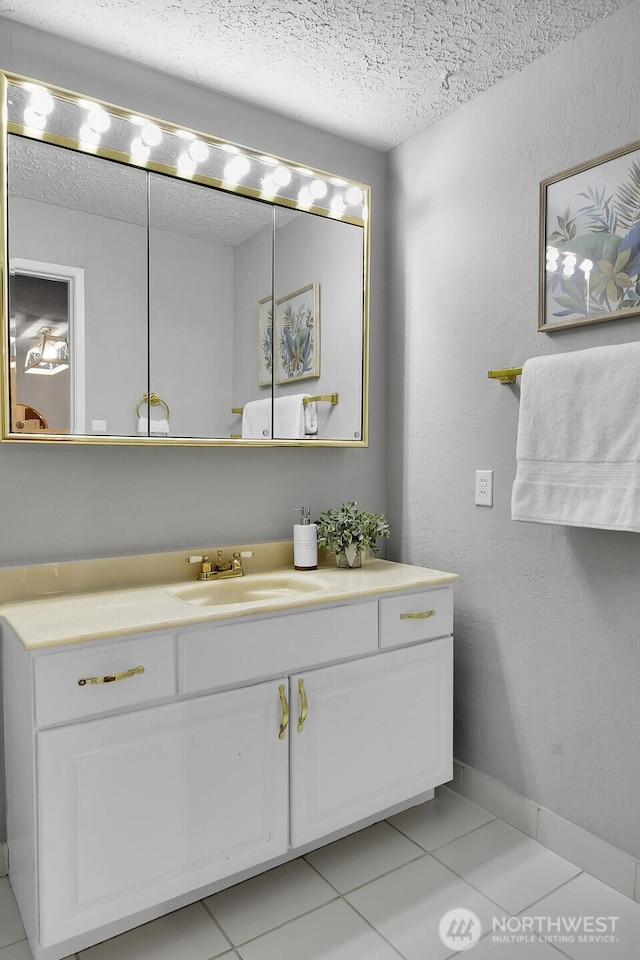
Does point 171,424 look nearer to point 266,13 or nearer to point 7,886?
point 266,13

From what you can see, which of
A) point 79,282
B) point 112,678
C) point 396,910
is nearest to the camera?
point 112,678

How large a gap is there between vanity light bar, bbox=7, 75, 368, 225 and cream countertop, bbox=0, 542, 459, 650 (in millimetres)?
1145

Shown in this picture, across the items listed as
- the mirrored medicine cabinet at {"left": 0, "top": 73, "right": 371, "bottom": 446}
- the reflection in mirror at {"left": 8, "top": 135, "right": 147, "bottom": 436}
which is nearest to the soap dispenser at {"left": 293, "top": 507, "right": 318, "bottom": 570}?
the mirrored medicine cabinet at {"left": 0, "top": 73, "right": 371, "bottom": 446}

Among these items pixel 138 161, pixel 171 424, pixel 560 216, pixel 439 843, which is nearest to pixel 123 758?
pixel 171 424

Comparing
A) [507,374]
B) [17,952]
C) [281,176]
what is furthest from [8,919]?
[281,176]

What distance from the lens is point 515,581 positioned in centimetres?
200

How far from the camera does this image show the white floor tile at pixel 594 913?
1.49 metres

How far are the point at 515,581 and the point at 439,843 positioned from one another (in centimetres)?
81

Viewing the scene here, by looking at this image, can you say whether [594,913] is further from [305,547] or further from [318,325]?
[318,325]

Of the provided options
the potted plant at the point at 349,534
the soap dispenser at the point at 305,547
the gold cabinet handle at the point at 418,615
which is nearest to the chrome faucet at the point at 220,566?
the soap dispenser at the point at 305,547

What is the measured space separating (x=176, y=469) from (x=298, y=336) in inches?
23.6

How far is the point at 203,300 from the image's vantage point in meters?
1.94

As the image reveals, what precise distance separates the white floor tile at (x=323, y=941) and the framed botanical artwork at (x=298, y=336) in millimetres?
1510

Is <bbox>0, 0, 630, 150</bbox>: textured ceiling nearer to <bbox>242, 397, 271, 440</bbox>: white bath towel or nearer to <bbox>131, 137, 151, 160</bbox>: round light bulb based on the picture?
<bbox>131, 137, 151, 160</bbox>: round light bulb
